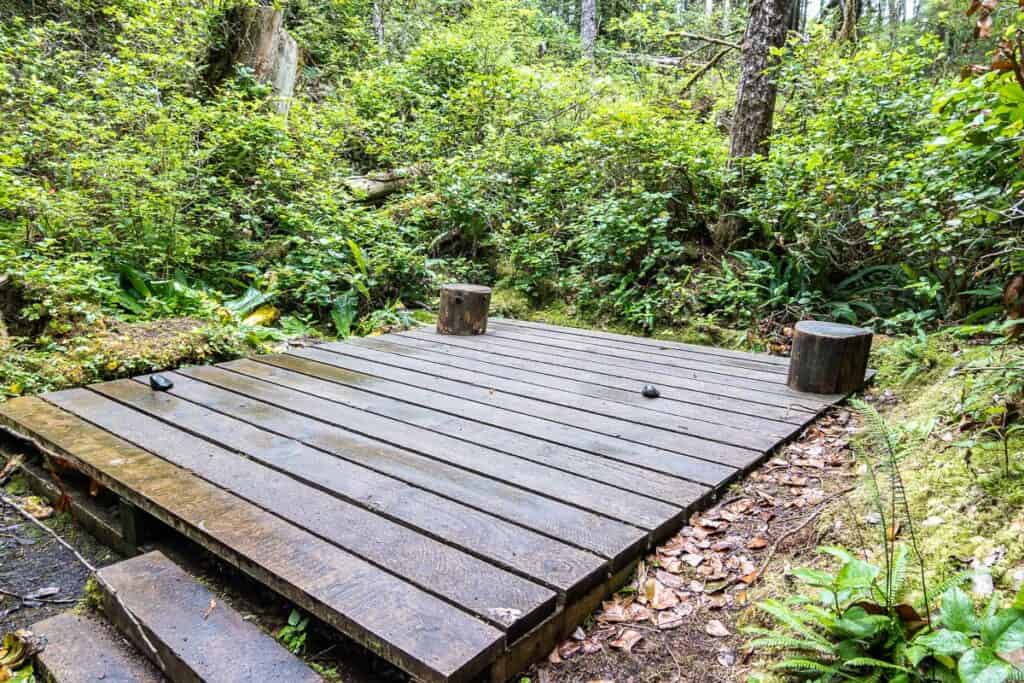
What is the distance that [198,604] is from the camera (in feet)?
5.12

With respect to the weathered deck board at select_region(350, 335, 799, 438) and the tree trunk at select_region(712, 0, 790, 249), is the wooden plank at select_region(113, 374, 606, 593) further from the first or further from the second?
the tree trunk at select_region(712, 0, 790, 249)

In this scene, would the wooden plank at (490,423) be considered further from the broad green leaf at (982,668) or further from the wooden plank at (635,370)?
the broad green leaf at (982,668)

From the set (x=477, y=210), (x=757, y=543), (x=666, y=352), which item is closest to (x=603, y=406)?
(x=757, y=543)

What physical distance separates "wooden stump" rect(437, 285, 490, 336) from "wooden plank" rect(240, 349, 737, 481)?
1.32 m

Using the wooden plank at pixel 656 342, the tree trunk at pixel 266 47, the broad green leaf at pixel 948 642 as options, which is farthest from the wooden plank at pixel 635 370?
the tree trunk at pixel 266 47

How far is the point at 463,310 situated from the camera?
4848mm

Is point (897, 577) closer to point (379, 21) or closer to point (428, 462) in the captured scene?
point (428, 462)

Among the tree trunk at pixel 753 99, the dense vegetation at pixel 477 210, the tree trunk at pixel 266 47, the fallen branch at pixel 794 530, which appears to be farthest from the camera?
the tree trunk at pixel 266 47

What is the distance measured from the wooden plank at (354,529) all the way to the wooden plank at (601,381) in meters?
1.72

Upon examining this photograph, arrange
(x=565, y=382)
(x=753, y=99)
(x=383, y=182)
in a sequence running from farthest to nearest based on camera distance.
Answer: (x=383, y=182) < (x=753, y=99) < (x=565, y=382)

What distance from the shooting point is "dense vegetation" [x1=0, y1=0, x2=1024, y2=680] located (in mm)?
3645

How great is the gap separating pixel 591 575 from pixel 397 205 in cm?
603

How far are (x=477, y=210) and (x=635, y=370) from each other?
3.48m

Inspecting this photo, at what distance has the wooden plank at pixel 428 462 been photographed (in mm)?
1847
